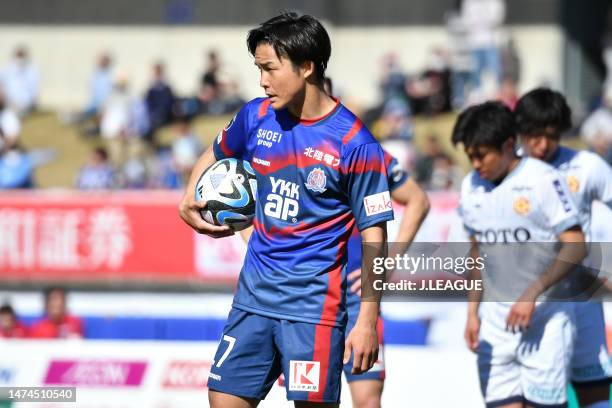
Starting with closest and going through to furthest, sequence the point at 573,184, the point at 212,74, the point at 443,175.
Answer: the point at 573,184 < the point at 443,175 < the point at 212,74

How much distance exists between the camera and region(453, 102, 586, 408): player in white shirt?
6.04m

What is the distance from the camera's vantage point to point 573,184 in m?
6.47

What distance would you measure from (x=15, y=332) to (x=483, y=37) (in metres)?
13.1

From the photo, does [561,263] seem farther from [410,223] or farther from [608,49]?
[608,49]

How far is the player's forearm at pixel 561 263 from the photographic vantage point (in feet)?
19.7

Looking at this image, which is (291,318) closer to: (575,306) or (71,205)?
(575,306)

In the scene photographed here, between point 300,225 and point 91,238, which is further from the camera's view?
point 91,238

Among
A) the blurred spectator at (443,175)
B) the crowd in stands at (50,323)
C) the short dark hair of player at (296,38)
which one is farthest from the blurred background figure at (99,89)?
the short dark hair of player at (296,38)

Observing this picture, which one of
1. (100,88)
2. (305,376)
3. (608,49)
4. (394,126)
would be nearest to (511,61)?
(608,49)

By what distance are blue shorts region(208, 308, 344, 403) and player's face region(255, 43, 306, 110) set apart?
3.19 feet

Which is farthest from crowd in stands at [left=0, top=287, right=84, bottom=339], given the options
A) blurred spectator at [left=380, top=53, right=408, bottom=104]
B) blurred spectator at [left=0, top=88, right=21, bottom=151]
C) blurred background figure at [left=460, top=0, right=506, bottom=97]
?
blurred background figure at [left=460, top=0, right=506, bottom=97]

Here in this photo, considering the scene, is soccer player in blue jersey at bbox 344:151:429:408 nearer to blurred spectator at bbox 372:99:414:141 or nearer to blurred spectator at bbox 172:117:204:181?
blurred spectator at bbox 372:99:414:141

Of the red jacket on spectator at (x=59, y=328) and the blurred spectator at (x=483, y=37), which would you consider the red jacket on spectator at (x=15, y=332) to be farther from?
the blurred spectator at (x=483, y=37)

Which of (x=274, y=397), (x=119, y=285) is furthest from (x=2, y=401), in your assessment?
(x=119, y=285)
